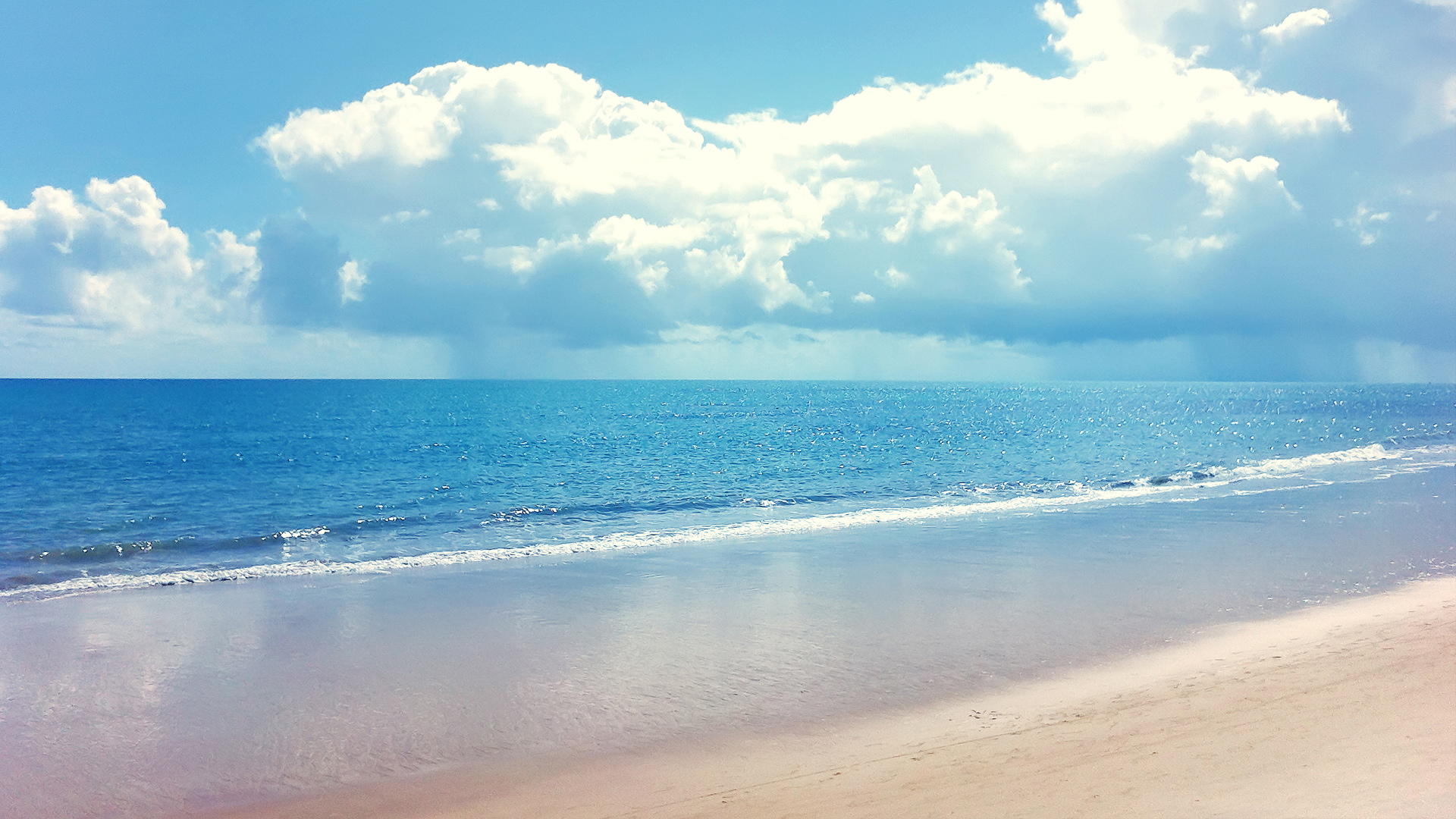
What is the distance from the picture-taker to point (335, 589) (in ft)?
61.5

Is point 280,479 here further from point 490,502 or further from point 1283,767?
point 1283,767

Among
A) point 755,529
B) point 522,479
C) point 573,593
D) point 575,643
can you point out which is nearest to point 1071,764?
point 575,643

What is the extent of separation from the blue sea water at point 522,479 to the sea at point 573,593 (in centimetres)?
30

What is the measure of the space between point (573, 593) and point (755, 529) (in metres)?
10.0

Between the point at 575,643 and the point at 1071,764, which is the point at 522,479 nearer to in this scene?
the point at 575,643

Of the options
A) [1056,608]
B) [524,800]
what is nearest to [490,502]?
[1056,608]

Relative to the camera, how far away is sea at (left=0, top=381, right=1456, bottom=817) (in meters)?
10.4

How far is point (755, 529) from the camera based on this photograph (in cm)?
2692

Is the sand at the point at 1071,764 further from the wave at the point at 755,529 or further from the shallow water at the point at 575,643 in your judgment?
the wave at the point at 755,529

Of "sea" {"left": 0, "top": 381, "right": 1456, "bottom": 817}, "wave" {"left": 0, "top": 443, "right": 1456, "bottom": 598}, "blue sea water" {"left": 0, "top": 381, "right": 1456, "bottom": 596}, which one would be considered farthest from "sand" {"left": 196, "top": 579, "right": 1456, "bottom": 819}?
"blue sea water" {"left": 0, "top": 381, "right": 1456, "bottom": 596}

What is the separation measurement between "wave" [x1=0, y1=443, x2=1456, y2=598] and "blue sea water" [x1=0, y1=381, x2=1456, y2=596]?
0.13m

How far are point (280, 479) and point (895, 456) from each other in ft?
117

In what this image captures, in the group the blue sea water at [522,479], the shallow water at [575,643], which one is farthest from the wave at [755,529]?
the shallow water at [575,643]

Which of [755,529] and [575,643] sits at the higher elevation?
[575,643]
